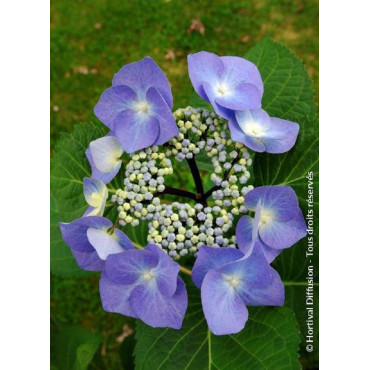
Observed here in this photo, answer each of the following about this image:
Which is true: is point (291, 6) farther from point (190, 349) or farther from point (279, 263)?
point (190, 349)

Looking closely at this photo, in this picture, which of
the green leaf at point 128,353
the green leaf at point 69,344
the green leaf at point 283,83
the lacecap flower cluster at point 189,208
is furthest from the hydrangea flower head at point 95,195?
the green leaf at point 128,353

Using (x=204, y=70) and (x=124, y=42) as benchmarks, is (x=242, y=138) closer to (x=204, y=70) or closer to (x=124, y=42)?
(x=204, y=70)

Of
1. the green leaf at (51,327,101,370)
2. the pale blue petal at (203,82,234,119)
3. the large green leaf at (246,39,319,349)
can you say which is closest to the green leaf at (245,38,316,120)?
the large green leaf at (246,39,319,349)

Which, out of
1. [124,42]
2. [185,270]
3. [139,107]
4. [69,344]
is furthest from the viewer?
[124,42]

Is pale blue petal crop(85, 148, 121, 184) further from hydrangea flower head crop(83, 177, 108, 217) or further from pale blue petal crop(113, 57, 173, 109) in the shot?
pale blue petal crop(113, 57, 173, 109)

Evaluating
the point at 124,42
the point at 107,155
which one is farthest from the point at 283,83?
the point at 124,42

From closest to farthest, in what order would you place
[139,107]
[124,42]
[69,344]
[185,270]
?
[139,107] < [185,270] < [69,344] < [124,42]
